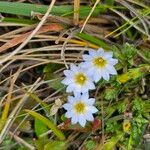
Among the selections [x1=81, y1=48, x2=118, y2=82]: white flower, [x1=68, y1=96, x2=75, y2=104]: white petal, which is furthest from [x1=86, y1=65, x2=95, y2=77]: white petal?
[x1=68, y1=96, x2=75, y2=104]: white petal

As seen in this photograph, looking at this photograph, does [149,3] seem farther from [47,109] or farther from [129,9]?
[47,109]

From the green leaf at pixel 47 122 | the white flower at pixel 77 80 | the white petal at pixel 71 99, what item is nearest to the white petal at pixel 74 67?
the white flower at pixel 77 80

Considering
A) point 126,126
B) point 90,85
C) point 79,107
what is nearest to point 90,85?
point 90,85

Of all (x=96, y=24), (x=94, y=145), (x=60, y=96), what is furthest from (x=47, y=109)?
(x=96, y=24)

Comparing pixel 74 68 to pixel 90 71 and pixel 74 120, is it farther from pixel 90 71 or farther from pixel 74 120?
pixel 74 120

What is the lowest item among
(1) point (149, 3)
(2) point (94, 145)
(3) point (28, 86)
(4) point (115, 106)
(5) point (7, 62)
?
(2) point (94, 145)

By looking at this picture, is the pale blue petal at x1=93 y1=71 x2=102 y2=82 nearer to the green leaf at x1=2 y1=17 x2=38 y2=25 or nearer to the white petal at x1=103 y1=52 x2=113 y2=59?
the white petal at x1=103 y1=52 x2=113 y2=59
